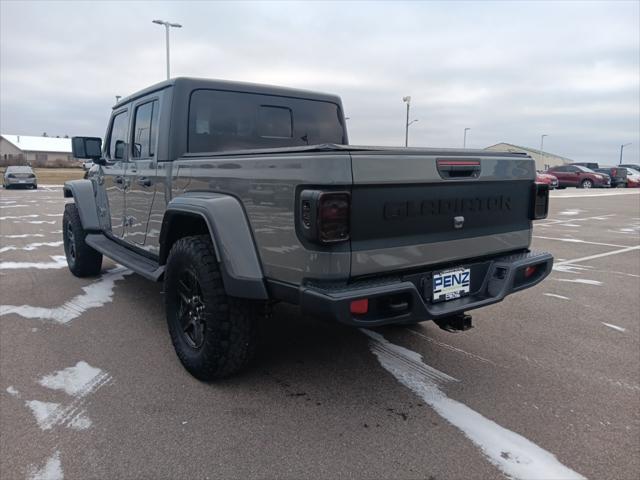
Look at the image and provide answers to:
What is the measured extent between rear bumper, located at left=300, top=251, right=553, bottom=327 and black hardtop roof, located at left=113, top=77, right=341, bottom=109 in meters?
2.22

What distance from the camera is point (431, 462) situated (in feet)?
8.18

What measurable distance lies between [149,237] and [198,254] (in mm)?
1255

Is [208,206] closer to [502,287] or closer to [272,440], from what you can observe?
[272,440]

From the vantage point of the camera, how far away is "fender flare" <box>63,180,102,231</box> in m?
5.63

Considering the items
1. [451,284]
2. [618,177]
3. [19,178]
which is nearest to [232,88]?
[451,284]

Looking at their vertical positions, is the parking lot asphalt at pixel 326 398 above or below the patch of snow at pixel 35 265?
below

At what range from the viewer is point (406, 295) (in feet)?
8.79

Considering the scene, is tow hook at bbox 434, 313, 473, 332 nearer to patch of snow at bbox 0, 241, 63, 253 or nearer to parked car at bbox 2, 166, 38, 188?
patch of snow at bbox 0, 241, 63, 253

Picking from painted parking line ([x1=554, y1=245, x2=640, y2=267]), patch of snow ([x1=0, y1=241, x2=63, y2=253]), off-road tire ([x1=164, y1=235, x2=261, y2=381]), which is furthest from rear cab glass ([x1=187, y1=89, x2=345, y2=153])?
patch of snow ([x1=0, y1=241, x2=63, y2=253])

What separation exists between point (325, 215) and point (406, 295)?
633 mm

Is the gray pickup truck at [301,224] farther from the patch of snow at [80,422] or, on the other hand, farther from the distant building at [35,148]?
Answer: the distant building at [35,148]

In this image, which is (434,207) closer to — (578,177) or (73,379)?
(73,379)

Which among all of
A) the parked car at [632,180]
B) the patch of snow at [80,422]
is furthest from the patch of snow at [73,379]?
the parked car at [632,180]

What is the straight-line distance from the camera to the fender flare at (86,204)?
563 centimetres
